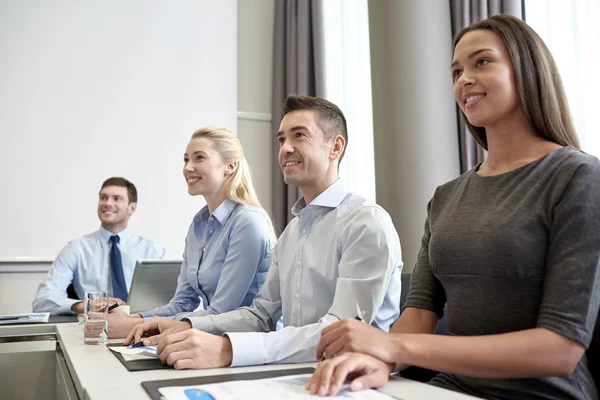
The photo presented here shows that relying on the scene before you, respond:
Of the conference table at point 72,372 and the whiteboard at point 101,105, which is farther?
the whiteboard at point 101,105

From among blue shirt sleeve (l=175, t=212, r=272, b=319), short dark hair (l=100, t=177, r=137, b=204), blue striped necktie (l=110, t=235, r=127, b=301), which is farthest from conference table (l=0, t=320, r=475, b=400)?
short dark hair (l=100, t=177, r=137, b=204)

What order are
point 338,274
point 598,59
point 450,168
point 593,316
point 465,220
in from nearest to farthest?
point 593,316
point 465,220
point 338,274
point 598,59
point 450,168

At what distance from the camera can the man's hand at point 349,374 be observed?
87 cm

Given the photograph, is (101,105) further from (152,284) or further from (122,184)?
(152,284)

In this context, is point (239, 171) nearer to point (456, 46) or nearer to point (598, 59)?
point (456, 46)

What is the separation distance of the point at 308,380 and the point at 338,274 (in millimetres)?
562

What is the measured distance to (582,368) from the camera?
1.03 m

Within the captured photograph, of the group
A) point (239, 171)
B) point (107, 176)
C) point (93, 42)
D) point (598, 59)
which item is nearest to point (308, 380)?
point (239, 171)

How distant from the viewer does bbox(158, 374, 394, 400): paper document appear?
0.84 meters

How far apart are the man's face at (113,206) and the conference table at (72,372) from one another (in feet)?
4.29

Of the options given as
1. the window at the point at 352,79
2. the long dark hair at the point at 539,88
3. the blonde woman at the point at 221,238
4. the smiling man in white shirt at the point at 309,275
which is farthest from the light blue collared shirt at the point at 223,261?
the window at the point at 352,79

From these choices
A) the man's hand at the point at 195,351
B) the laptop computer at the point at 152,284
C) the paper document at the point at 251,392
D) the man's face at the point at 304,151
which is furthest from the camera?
the laptop computer at the point at 152,284

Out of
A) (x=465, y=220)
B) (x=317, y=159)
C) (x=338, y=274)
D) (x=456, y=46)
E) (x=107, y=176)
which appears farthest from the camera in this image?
(x=107, y=176)

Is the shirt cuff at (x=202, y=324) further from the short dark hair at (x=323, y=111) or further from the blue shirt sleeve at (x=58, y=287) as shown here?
the blue shirt sleeve at (x=58, y=287)
